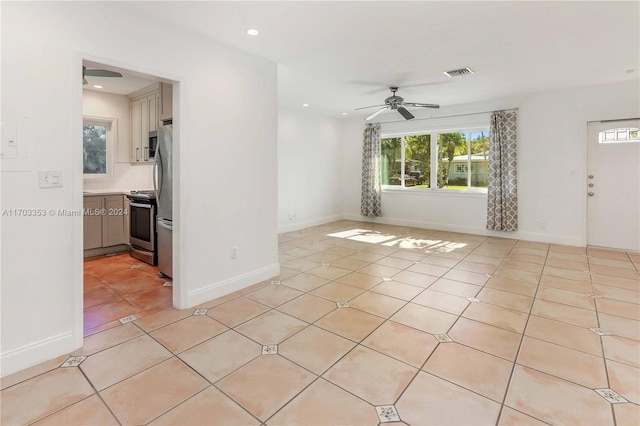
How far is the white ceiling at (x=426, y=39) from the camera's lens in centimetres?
268

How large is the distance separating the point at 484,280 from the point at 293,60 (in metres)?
3.53

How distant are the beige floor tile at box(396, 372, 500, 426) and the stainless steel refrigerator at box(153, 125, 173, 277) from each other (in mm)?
3014

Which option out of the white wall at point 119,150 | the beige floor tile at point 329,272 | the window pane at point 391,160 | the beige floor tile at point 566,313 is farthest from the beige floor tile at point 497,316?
the white wall at point 119,150

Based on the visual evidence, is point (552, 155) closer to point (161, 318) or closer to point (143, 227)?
point (161, 318)

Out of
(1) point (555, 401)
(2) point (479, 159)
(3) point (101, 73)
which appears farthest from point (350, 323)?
(2) point (479, 159)

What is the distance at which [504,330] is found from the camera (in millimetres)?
2613

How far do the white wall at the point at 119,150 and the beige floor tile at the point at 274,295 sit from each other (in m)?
3.56

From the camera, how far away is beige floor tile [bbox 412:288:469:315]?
3039 millimetres

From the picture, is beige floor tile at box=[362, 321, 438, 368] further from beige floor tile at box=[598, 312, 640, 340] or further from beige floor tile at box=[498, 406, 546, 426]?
beige floor tile at box=[598, 312, 640, 340]

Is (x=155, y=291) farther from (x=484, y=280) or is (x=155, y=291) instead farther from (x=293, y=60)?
(x=484, y=280)

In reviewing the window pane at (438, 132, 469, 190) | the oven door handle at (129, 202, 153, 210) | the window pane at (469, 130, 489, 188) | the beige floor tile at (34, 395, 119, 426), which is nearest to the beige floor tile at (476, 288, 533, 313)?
the beige floor tile at (34, 395, 119, 426)

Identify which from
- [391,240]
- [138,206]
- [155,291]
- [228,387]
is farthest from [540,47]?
[138,206]

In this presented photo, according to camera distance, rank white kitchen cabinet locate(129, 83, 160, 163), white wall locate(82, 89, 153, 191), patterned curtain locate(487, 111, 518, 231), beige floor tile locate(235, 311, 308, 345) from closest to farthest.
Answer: beige floor tile locate(235, 311, 308, 345) < white kitchen cabinet locate(129, 83, 160, 163) < white wall locate(82, 89, 153, 191) < patterned curtain locate(487, 111, 518, 231)

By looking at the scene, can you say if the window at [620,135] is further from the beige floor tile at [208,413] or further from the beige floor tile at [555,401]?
the beige floor tile at [208,413]
